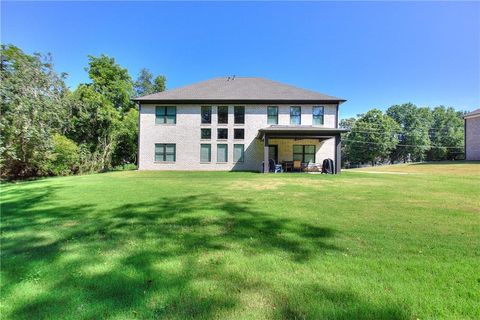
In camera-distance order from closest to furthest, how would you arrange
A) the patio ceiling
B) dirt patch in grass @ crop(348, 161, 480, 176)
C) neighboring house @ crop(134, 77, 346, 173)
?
1. the patio ceiling
2. dirt patch in grass @ crop(348, 161, 480, 176)
3. neighboring house @ crop(134, 77, 346, 173)

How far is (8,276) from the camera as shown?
10.2ft

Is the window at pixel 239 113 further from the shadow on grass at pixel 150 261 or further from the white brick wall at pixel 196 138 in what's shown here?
the shadow on grass at pixel 150 261

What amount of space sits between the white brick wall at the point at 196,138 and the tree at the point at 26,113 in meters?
6.75

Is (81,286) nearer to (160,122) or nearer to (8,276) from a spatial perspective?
(8,276)

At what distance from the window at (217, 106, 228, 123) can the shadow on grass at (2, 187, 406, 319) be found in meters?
16.9

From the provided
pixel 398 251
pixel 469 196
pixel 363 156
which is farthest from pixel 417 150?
pixel 398 251

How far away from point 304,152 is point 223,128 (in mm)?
7660

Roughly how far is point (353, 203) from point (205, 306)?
6090 mm

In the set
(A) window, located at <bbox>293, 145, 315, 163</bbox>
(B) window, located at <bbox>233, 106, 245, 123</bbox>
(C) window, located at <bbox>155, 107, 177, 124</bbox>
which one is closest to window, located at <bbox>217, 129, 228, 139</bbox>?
(B) window, located at <bbox>233, 106, 245, 123</bbox>

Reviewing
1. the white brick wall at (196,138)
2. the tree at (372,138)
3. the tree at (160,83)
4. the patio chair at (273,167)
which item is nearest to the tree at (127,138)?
the white brick wall at (196,138)

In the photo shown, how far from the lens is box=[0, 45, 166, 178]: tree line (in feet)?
54.5

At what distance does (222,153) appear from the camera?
22.6m

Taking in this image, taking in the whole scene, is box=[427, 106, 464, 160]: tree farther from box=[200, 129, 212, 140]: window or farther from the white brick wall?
box=[200, 129, 212, 140]: window

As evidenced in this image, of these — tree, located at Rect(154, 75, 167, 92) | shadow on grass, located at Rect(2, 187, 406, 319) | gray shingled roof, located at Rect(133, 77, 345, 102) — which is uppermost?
tree, located at Rect(154, 75, 167, 92)
